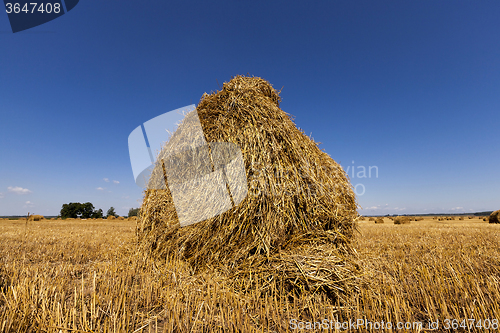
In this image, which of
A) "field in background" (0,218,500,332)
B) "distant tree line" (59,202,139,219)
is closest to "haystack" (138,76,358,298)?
"field in background" (0,218,500,332)

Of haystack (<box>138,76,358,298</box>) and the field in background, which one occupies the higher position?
haystack (<box>138,76,358,298</box>)

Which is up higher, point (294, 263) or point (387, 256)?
point (294, 263)

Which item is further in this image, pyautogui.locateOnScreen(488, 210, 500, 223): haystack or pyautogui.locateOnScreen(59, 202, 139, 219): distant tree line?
pyautogui.locateOnScreen(59, 202, 139, 219): distant tree line

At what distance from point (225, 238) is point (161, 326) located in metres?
1.06

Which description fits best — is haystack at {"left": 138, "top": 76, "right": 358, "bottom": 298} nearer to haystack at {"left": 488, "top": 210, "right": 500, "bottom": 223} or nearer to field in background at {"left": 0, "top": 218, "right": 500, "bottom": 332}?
field in background at {"left": 0, "top": 218, "right": 500, "bottom": 332}

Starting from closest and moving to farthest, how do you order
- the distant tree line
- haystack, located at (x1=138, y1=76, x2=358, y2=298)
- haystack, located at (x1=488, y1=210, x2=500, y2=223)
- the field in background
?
1. the field in background
2. haystack, located at (x1=138, y1=76, x2=358, y2=298)
3. haystack, located at (x1=488, y1=210, x2=500, y2=223)
4. the distant tree line

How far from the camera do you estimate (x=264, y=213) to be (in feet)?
8.78

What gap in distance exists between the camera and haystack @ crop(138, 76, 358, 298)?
2.54 meters

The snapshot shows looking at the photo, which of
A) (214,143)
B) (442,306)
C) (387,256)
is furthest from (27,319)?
(387,256)

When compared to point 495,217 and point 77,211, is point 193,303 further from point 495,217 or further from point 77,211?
point 77,211

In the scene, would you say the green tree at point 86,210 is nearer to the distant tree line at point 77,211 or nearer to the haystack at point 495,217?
the distant tree line at point 77,211

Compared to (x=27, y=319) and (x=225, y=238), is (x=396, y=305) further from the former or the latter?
(x=27, y=319)

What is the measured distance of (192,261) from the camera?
285 centimetres

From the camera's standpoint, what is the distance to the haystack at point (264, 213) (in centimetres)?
254
